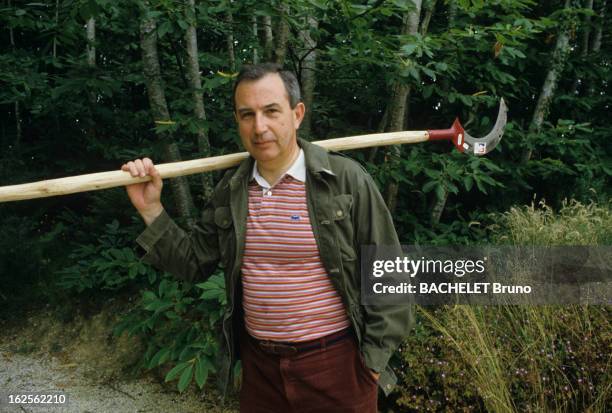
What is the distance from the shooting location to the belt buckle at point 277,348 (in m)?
1.80

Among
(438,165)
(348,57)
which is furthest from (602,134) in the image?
(348,57)

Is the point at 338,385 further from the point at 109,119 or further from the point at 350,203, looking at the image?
the point at 109,119

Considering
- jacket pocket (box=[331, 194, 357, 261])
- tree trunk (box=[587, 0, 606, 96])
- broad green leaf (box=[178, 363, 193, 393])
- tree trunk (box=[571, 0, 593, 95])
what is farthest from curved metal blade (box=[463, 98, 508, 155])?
tree trunk (box=[587, 0, 606, 96])

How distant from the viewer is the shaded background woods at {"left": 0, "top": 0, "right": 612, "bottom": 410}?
10.2 feet

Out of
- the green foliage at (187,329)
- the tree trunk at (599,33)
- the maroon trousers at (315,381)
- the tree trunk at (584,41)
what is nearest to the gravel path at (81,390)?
the green foliage at (187,329)

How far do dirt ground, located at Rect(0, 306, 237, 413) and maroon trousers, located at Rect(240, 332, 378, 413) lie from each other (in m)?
1.85

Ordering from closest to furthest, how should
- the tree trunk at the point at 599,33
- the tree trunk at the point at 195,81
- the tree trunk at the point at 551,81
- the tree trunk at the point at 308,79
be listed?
1. the tree trunk at the point at 195,81
2. the tree trunk at the point at 308,79
3. the tree trunk at the point at 551,81
4. the tree trunk at the point at 599,33

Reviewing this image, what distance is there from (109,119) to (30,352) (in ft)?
8.05

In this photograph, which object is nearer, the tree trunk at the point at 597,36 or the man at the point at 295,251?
the man at the point at 295,251

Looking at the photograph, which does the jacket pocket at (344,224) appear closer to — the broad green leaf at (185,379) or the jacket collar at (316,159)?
the jacket collar at (316,159)

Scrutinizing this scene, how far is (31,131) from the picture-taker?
700cm

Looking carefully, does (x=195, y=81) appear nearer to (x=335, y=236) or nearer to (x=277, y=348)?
(x=335, y=236)

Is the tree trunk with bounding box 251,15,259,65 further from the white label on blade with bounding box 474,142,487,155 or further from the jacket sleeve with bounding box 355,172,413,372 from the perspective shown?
the jacket sleeve with bounding box 355,172,413,372

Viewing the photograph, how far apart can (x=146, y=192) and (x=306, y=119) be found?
2.11 metres
